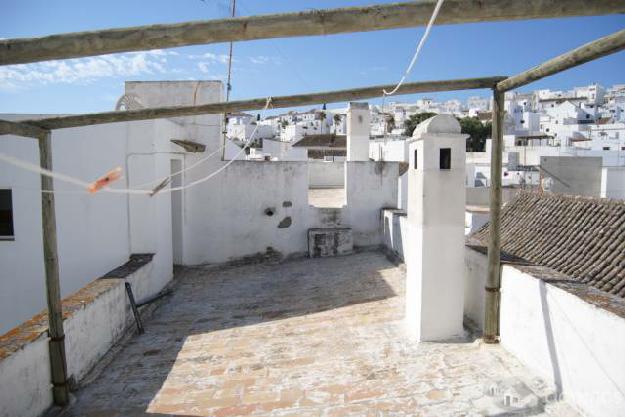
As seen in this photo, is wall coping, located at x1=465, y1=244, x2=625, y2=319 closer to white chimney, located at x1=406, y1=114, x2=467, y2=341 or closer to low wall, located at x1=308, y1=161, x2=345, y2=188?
white chimney, located at x1=406, y1=114, x2=467, y2=341

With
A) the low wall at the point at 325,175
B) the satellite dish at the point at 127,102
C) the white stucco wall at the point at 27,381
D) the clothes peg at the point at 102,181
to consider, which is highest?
the satellite dish at the point at 127,102

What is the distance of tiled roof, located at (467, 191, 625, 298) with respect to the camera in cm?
952

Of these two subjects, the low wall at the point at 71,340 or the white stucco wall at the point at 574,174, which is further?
the white stucco wall at the point at 574,174

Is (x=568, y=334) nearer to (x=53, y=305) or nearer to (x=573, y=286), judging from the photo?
(x=573, y=286)

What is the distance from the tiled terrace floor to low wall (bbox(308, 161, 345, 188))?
38.3 ft

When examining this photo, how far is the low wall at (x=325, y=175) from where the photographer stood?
19.0m

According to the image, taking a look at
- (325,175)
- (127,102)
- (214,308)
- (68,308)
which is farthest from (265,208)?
(325,175)

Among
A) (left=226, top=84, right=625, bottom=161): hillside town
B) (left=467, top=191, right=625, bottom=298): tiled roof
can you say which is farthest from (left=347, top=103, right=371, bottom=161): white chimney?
(left=226, top=84, right=625, bottom=161): hillside town

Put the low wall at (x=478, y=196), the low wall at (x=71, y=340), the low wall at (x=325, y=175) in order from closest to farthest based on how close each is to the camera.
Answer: the low wall at (x=71, y=340)
the low wall at (x=325, y=175)
the low wall at (x=478, y=196)

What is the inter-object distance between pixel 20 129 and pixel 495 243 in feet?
16.3

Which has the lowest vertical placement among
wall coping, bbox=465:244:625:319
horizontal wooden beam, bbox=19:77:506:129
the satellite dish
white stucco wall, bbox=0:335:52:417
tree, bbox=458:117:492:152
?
white stucco wall, bbox=0:335:52:417

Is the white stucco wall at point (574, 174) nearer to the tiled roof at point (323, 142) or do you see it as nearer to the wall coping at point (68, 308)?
the tiled roof at point (323, 142)

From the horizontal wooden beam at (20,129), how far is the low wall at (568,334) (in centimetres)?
509

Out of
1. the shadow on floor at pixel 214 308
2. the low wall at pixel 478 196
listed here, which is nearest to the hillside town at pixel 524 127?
the low wall at pixel 478 196
